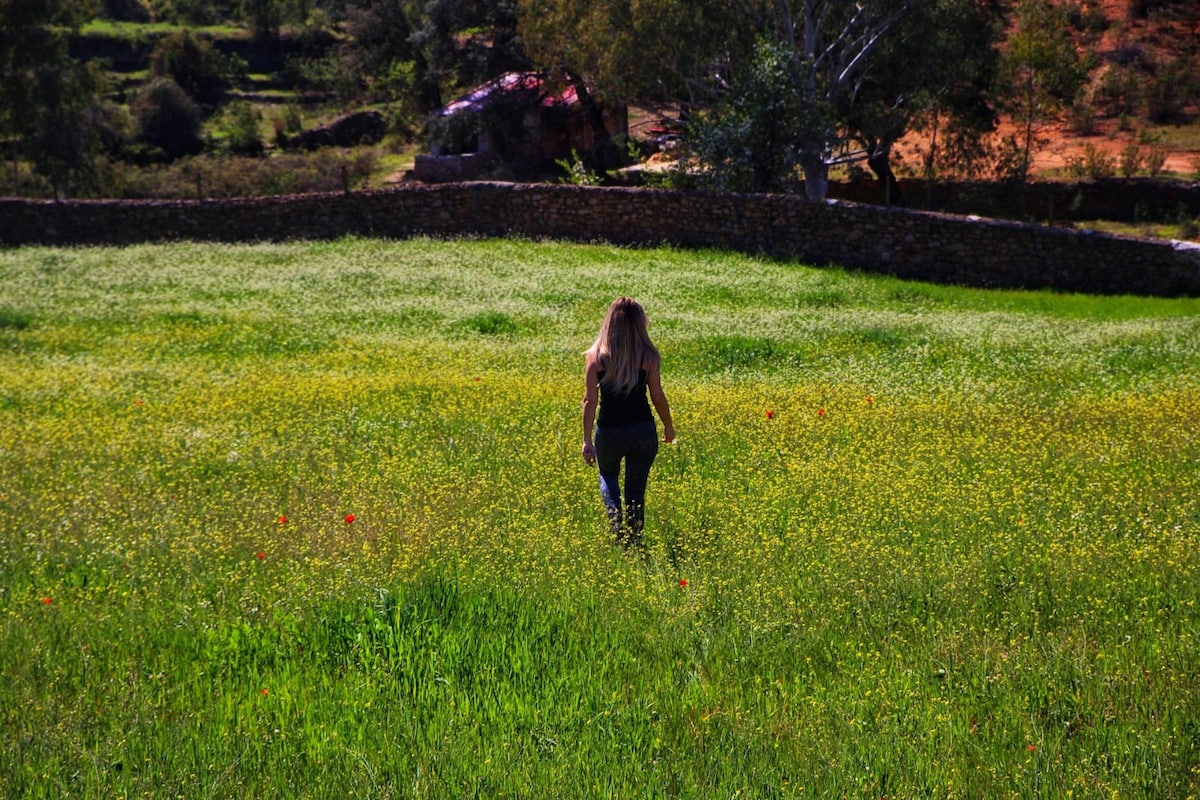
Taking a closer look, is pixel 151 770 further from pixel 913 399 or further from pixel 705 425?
pixel 913 399

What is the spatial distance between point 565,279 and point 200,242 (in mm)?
10815

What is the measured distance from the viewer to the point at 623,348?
6.90 meters

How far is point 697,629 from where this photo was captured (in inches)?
232

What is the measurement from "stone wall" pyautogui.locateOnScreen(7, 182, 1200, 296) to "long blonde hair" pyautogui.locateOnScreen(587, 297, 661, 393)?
17398 mm

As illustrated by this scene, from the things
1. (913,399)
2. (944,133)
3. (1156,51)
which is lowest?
(913,399)

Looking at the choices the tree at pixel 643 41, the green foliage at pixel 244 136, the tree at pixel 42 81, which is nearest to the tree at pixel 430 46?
the green foliage at pixel 244 136

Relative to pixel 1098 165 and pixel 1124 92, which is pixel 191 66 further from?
pixel 1098 165

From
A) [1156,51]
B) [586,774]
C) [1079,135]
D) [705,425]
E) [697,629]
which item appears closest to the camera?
[586,774]

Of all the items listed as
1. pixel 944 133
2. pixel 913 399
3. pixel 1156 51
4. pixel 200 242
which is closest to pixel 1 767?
pixel 913 399

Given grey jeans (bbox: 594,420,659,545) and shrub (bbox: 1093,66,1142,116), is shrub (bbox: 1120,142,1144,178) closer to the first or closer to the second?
shrub (bbox: 1093,66,1142,116)

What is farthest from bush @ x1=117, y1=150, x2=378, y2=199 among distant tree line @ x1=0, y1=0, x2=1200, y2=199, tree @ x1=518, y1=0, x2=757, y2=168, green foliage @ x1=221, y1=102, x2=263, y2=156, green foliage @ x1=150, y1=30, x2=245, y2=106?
green foliage @ x1=150, y1=30, x2=245, y2=106

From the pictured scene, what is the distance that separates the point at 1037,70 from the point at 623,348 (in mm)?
32734

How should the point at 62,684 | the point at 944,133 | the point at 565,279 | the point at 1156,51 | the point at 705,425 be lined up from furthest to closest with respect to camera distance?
the point at 1156,51 < the point at 944,133 < the point at 565,279 < the point at 705,425 < the point at 62,684

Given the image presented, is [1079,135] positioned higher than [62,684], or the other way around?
[1079,135]
